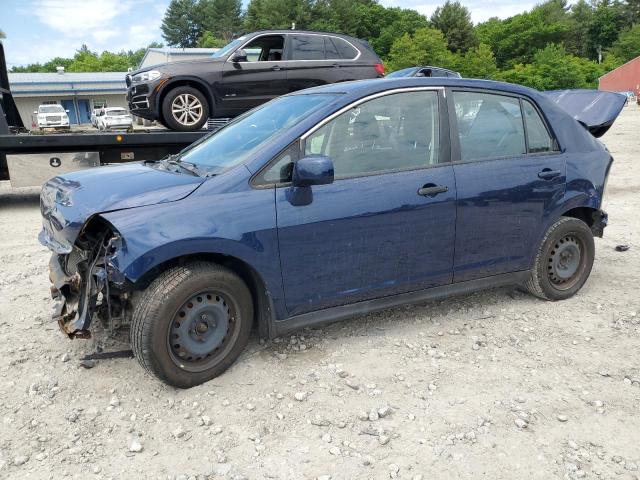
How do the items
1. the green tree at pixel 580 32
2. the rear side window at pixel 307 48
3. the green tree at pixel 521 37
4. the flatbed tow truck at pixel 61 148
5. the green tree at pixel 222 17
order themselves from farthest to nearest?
the green tree at pixel 222 17, the green tree at pixel 580 32, the green tree at pixel 521 37, the rear side window at pixel 307 48, the flatbed tow truck at pixel 61 148

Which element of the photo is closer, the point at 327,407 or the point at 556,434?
the point at 556,434

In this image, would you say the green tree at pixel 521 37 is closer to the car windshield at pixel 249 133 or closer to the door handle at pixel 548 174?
the door handle at pixel 548 174

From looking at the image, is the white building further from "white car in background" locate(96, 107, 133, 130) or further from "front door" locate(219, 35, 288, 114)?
"front door" locate(219, 35, 288, 114)

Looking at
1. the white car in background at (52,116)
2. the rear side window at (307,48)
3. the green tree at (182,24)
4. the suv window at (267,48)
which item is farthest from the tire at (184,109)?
the green tree at (182,24)

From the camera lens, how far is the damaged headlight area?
9.77ft

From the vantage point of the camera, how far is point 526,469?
8.17ft

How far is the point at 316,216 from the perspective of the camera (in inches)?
128

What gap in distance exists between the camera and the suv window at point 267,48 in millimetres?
9203

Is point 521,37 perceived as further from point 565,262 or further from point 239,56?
point 565,262

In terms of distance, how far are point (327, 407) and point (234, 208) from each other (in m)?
1.23

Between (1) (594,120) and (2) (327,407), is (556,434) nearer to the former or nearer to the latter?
(2) (327,407)

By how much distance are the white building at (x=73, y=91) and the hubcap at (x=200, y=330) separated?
148ft

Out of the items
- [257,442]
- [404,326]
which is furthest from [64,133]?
[257,442]

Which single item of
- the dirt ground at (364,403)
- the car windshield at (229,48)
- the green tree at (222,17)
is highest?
the green tree at (222,17)
